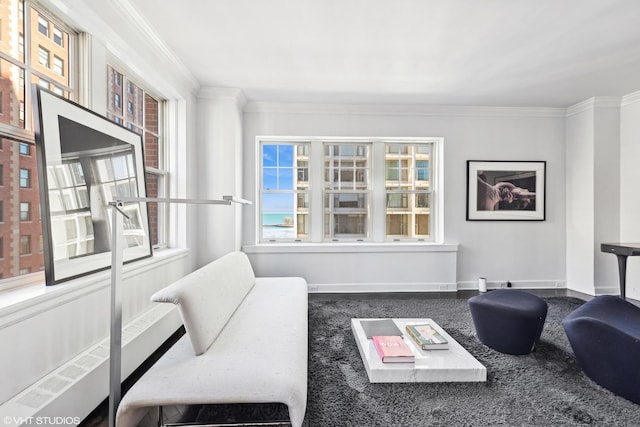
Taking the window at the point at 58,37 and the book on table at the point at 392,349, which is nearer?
the window at the point at 58,37

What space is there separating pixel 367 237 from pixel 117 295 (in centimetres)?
346

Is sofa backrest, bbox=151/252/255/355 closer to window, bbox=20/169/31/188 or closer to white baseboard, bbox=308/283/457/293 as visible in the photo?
window, bbox=20/169/31/188

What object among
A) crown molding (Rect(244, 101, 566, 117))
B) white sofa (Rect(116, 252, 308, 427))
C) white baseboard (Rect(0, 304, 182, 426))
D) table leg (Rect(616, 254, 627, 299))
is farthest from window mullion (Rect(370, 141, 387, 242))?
white baseboard (Rect(0, 304, 182, 426))

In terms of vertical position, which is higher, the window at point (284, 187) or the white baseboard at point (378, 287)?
the window at point (284, 187)

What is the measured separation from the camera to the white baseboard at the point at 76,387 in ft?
4.20

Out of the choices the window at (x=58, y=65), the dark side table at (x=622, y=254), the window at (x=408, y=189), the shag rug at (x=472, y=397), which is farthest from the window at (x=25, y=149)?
the dark side table at (x=622, y=254)

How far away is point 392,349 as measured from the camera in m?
2.03

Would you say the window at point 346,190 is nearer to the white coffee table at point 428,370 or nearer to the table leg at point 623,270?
the white coffee table at point 428,370

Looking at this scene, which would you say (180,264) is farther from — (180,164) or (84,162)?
(84,162)

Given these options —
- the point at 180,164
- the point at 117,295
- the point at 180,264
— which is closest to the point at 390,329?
the point at 117,295

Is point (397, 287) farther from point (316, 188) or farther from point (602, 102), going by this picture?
point (602, 102)

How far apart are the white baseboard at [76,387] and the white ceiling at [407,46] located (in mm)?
2359

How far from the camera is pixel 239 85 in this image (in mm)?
3527

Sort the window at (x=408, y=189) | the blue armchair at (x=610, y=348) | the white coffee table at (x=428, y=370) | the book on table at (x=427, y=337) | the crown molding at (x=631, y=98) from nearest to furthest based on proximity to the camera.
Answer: the blue armchair at (x=610, y=348) → the white coffee table at (x=428, y=370) → the book on table at (x=427, y=337) → the crown molding at (x=631, y=98) → the window at (x=408, y=189)
